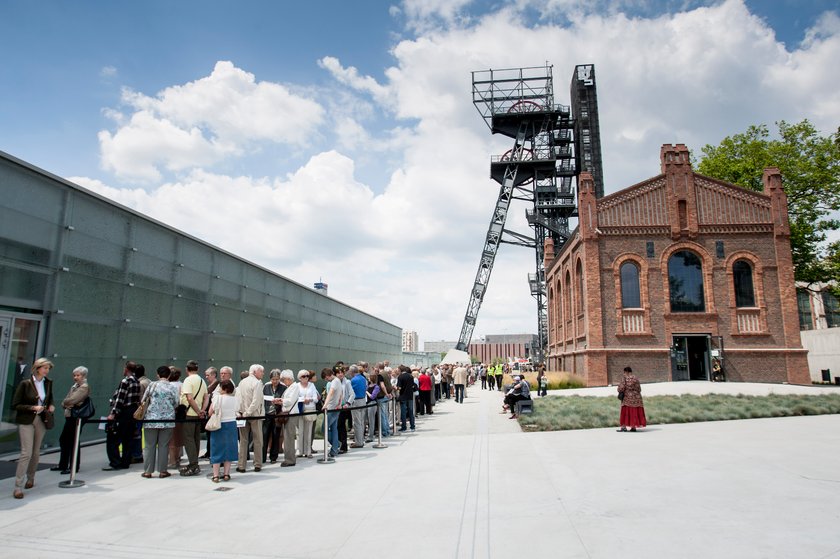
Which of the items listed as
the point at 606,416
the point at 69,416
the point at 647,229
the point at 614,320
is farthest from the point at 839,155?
the point at 69,416

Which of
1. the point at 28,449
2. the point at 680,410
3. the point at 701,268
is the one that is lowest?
the point at 680,410

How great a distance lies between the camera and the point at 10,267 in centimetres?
923

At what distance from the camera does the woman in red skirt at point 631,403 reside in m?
12.6

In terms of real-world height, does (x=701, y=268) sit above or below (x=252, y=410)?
above

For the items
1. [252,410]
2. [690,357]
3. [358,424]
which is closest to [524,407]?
[358,424]

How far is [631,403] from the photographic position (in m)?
12.6

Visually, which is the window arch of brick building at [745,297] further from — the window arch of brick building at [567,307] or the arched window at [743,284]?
the window arch of brick building at [567,307]

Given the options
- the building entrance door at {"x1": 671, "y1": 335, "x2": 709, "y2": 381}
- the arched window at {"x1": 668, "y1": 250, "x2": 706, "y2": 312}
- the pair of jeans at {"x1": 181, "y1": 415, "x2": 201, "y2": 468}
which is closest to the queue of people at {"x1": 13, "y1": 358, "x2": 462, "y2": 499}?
the pair of jeans at {"x1": 181, "y1": 415, "x2": 201, "y2": 468}

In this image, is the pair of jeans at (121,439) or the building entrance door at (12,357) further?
the building entrance door at (12,357)

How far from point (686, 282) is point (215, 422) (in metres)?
26.0

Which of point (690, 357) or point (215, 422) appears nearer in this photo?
point (215, 422)

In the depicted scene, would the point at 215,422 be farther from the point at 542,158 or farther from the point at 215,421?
the point at 542,158

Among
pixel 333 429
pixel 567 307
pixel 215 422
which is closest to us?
pixel 215 422

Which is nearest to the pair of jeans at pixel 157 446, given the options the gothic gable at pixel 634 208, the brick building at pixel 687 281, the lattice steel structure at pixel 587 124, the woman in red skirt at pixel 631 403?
the woman in red skirt at pixel 631 403
